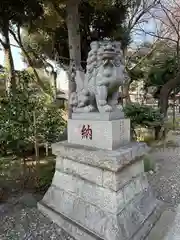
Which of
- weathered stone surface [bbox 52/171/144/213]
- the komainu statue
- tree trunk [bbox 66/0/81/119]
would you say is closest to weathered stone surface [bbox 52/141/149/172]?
weathered stone surface [bbox 52/171/144/213]

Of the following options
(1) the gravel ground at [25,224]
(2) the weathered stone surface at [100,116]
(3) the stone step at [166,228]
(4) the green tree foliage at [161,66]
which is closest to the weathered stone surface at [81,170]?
(2) the weathered stone surface at [100,116]

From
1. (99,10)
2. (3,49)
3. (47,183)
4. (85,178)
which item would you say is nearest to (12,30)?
(3,49)

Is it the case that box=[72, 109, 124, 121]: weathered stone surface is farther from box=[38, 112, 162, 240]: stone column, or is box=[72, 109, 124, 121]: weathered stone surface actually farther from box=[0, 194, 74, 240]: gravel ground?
box=[0, 194, 74, 240]: gravel ground

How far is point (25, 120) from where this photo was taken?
2646 millimetres

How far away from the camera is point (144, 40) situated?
29.0 ft

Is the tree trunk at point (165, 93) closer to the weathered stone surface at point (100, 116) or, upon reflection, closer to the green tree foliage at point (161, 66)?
the green tree foliage at point (161, 66)

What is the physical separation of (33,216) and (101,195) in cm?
88

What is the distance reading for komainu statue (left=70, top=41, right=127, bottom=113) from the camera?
1.80 m

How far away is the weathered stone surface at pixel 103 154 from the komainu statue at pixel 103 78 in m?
0.38

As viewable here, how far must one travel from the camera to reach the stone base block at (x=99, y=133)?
5.88 feet

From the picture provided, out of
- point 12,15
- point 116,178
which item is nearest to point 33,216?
point 116,178

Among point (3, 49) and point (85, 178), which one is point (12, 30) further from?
point (85, 178)

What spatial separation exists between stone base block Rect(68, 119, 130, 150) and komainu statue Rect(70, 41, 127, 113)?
134 millimetres

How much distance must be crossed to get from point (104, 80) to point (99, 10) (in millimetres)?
4153
